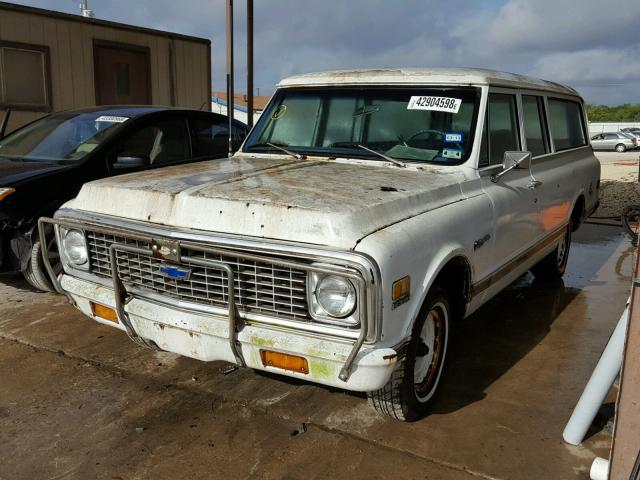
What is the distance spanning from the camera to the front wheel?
2916mm

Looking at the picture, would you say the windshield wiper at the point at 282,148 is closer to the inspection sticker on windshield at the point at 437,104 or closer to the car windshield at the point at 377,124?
the car windshield at the point at 377,124

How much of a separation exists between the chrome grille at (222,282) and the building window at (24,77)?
305 inches

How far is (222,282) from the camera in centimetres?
279

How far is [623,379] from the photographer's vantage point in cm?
249

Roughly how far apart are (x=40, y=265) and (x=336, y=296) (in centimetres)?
308

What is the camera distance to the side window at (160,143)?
5605 millimetres

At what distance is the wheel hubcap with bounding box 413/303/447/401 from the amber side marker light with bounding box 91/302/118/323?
1.59 metres

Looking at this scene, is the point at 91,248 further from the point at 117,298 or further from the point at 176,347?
the point at 176,347

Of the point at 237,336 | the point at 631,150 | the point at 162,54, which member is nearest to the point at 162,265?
the point at 237,336

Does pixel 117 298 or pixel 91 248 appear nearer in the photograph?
pixel 117 298

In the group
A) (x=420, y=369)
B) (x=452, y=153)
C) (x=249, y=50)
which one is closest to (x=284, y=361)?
(x=420, y=369)

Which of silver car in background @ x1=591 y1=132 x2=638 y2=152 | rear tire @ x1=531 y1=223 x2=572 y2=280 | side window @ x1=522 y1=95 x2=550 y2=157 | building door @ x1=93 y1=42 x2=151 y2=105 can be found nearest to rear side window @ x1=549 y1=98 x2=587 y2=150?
side window @ x1=522 y1=95 x2=550 y2=157

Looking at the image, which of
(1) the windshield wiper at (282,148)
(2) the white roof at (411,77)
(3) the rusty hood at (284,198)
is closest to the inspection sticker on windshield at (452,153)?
(3) the rusty hood at (284,198)

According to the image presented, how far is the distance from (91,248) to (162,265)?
610mm
